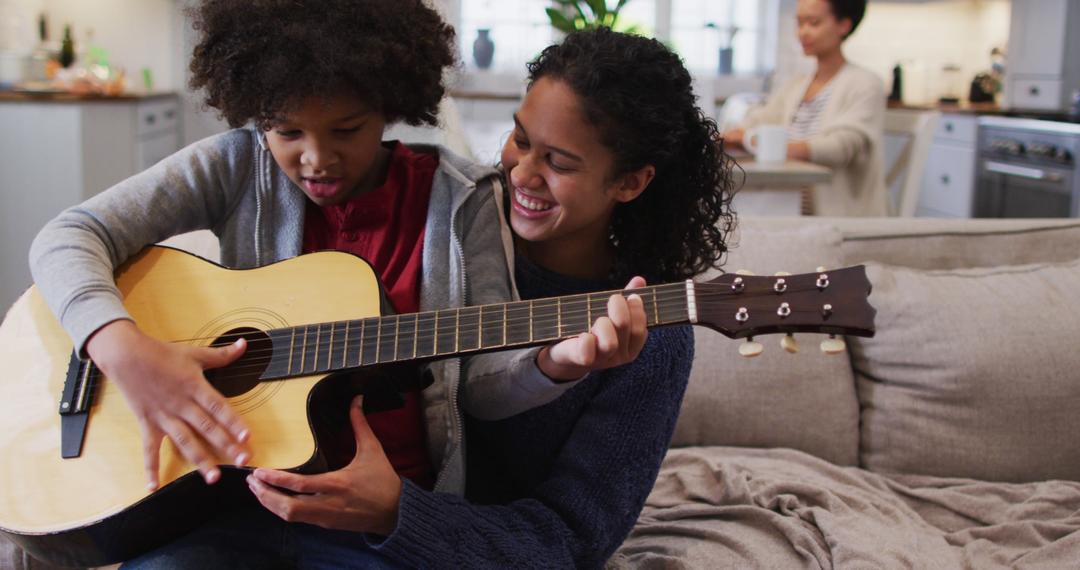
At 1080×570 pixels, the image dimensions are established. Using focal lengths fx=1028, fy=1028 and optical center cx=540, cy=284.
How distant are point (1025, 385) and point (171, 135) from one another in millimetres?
4715

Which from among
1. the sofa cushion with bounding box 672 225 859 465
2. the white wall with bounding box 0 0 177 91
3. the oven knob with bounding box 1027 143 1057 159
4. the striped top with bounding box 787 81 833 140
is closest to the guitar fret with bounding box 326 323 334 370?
the sofa cushion with bounding box 672 225 859 465

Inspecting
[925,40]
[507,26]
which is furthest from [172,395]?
[925,40]

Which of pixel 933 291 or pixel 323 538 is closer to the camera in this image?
pixel 323 538

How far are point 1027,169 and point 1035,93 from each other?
117cm

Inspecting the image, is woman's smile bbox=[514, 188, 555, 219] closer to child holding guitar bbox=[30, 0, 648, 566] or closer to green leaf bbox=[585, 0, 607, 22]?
child holding guitar bbox=[30, 0, 648, 566]

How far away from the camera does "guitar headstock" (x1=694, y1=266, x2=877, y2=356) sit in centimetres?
102

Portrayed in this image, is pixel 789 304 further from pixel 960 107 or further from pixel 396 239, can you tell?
pixel 960 107

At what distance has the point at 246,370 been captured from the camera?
1.16 metres

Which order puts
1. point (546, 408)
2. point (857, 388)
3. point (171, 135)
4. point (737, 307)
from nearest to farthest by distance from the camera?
point (737, 307)
point (546, 408)
point (857, 388)
point (171, 135)

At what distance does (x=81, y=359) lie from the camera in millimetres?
1171

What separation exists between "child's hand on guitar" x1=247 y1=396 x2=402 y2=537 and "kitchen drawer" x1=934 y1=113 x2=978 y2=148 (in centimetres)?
537

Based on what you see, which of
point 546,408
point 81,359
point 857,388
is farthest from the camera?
point 857,388

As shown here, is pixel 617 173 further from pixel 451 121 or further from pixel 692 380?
pixel 451 121

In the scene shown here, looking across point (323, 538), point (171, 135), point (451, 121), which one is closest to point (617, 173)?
point (323, 538)
